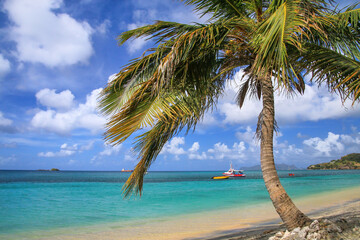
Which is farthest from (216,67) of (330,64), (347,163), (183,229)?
(347,163)

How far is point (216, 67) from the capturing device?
213 inches

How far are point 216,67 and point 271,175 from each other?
2366 millimetres

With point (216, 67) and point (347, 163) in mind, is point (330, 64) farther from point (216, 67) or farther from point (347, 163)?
point (347, 163)

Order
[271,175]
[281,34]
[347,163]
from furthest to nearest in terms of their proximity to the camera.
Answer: [347,163] → [271,175] → [281,34]

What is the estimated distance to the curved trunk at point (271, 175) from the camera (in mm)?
4250

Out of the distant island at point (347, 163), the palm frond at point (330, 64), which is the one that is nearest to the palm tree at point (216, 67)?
the palm frond at point (330, 64)

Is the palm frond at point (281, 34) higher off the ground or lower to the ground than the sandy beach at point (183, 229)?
higher

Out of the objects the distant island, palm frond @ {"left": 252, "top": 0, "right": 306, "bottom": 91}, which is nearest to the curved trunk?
palm frond @ {"left": 252, "top": 0, "right": 306, "bottom": 91}

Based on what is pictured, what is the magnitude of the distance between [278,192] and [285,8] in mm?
2759

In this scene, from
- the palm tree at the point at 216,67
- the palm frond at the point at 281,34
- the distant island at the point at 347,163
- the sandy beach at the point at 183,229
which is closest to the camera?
the palm frond at the point at 281,34

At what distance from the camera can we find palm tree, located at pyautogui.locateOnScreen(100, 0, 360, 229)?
4156mm

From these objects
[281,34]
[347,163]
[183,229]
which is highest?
[281,34]

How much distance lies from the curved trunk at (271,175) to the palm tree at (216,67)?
0.01 m

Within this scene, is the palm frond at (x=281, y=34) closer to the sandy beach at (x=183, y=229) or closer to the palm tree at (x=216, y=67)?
the palm tree at (x=216, y=67)
